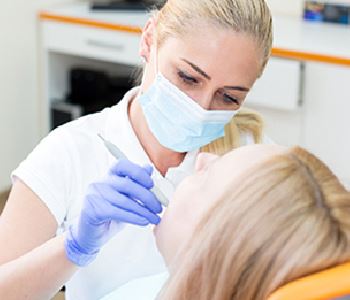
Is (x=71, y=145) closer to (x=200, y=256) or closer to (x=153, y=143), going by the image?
(x=153, y=143)

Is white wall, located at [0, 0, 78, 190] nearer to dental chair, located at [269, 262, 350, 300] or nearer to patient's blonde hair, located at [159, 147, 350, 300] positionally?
patient's blonde hair, located at [159, 147, 350, 300]

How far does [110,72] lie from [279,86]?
3.20 ft

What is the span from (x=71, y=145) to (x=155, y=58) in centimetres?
23

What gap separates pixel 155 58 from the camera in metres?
1.56

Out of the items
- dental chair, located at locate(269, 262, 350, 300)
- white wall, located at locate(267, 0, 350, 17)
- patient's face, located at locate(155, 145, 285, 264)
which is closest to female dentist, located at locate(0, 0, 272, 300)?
patient's face, located at locate(155, 145, 285, 264)

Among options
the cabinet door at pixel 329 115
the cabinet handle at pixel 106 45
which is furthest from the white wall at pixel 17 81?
the cabinet door at pixel 329 115

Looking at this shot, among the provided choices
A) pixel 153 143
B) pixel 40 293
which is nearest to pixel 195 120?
pixel 153 143

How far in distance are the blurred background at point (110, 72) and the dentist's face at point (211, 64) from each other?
1.17 metres

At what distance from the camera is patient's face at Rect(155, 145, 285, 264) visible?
1073 mm

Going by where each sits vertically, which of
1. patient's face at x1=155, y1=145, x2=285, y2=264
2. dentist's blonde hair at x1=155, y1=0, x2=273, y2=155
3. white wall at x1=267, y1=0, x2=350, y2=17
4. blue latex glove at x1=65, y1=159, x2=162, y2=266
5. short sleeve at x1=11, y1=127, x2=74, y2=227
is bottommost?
white wall at x1=267, y1=0, x2=350, y2=17

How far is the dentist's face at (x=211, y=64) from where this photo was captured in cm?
147

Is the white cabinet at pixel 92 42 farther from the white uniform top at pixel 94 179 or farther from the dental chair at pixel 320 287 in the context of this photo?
the dental chair at pixel 320 287

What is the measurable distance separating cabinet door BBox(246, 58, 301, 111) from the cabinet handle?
21.5 inches

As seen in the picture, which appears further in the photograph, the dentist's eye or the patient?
the dentist's eye
